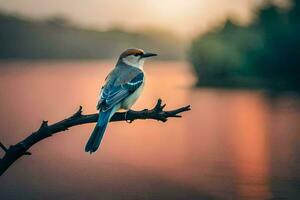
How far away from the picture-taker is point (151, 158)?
Answer: 19.4m

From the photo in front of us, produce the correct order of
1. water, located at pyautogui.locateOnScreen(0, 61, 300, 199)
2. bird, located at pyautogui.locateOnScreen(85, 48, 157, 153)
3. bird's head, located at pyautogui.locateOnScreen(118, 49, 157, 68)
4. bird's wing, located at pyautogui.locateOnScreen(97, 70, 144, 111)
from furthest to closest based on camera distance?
1. water, located at pyautogui.locateOnScreen(0, 61, 300, 199)
2. bird's head, located at pyautogui.locateOnScreen(118, 49, 157, 68)
3. bird's wing, located at pyautogui.locateOnScreen(97, 70, 144, 111)
4. bird, located at pyautogui.locateOnScreen(85, 48, 157, 153)

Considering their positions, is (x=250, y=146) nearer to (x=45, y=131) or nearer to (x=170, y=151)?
(x=170, y=151)

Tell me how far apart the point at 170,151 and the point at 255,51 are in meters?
8.30

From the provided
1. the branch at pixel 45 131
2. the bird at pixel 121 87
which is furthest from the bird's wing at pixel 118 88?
the branch at pixel 45 131

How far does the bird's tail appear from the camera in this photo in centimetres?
313

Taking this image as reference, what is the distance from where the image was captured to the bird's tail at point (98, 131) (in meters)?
3.13

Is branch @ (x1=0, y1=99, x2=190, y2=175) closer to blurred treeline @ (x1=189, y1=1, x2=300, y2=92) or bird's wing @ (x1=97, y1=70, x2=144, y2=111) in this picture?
bird's wing @ (x1=97, y1=70, x2=144, y2=111)

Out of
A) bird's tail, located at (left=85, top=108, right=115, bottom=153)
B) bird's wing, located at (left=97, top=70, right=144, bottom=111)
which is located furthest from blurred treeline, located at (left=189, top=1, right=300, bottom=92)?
bird's tail, located at (left=85, top=108, right=115, bottom=153)

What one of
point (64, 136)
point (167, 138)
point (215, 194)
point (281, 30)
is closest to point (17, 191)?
point (215, 194)

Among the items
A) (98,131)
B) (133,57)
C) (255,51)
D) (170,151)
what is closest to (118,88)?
(133,57)

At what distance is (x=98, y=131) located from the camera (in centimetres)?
329

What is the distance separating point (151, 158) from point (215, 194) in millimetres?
3207

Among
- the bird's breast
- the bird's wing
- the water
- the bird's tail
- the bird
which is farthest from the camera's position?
the water

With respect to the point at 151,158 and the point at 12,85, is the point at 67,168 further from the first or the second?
the point at 12,85
